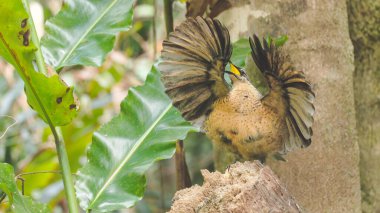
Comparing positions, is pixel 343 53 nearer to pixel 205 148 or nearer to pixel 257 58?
pixel 257 58

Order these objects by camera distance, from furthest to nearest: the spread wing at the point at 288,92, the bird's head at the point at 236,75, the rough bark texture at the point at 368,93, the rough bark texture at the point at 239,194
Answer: the rough bark texture at the point at 368,93, the bird's head at the point at 236,75, the spread wing at the point at 288,92, the rough bark texture at the point at 239,194

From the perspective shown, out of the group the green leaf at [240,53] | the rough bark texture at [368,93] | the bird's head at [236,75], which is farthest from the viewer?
the rough bark texture at [368,93]

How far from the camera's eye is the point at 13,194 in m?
1.39

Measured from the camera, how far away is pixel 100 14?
Answer: 6.01 feet

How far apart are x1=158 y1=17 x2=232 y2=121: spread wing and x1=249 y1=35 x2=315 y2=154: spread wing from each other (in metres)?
0.08

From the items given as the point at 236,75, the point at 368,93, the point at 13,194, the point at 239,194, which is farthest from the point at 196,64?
the point at 368,93

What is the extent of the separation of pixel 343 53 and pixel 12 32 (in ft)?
2.83

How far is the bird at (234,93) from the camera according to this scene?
1305mm

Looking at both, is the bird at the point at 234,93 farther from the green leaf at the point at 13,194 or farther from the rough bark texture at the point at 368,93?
the rough bark texture at the point at 368,93

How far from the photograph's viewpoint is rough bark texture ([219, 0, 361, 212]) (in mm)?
1714

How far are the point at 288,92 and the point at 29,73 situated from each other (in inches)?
21.4

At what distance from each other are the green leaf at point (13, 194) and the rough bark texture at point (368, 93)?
3.23 ft

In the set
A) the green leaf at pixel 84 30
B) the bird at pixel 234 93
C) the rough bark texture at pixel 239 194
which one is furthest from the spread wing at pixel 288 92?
the green leaf at pixel 84 30

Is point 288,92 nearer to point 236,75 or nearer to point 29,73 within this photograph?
point 236,75
